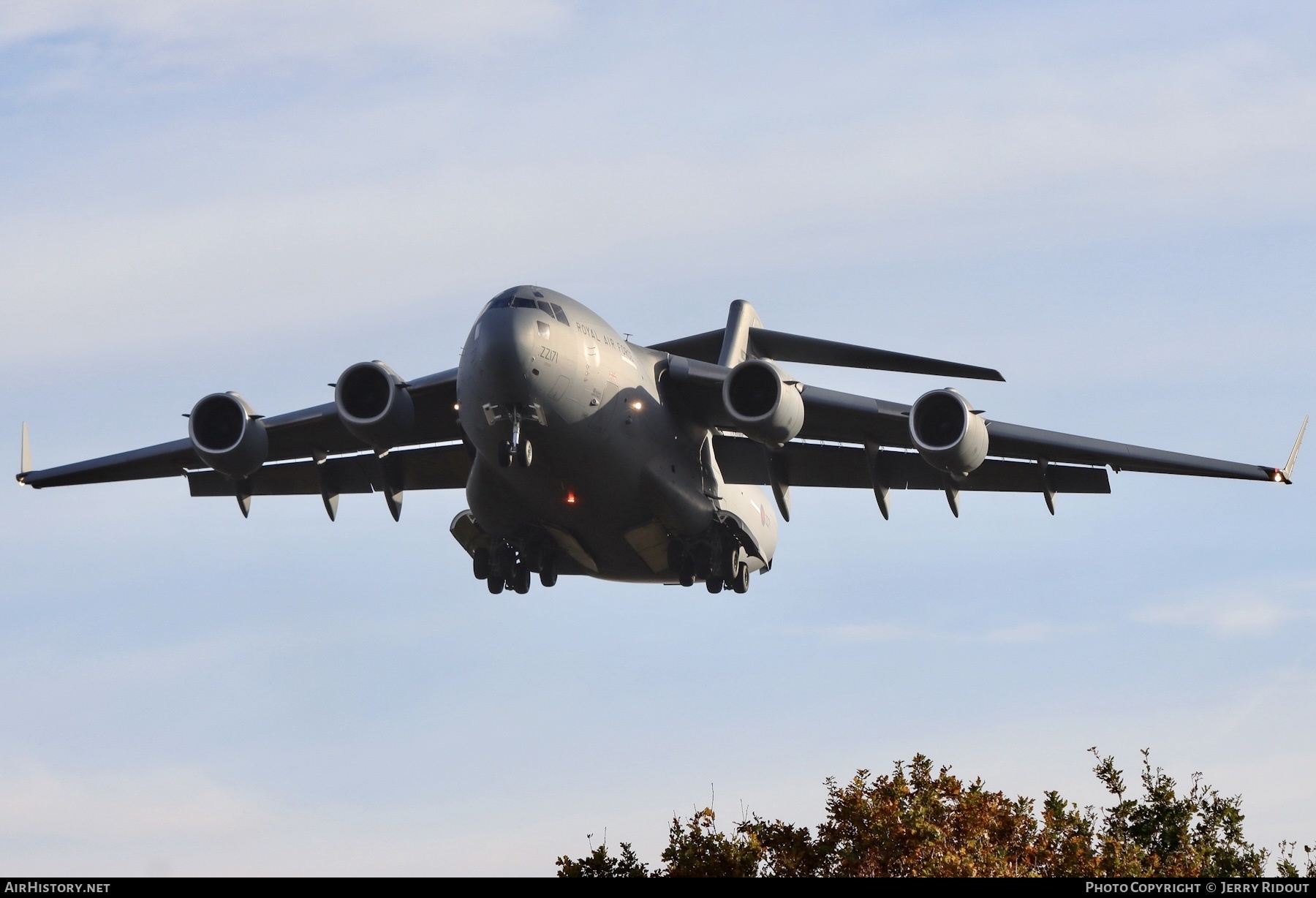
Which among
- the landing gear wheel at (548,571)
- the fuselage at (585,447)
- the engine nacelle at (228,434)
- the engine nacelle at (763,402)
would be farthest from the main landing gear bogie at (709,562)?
the engine nacelle at (228,434)

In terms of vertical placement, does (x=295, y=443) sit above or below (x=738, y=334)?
below

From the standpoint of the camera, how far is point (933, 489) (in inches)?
870

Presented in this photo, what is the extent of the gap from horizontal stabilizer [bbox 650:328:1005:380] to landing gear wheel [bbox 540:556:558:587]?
3718 mm

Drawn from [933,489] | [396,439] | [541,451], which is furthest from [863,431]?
[396,439]

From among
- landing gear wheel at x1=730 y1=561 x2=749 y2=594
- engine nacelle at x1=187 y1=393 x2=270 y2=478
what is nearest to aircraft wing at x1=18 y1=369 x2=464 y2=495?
engine nacelle at x1=187 y1=393 x2=270 y2=478

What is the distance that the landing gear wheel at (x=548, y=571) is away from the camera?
72.0ft

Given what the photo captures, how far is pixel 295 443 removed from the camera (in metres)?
22.4

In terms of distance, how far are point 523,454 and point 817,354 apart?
6.18m

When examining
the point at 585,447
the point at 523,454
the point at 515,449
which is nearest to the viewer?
the point at 515,449

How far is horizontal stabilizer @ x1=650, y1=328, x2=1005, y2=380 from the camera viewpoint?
21516 mm

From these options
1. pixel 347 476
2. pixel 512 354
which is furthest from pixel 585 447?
pixel 347 476

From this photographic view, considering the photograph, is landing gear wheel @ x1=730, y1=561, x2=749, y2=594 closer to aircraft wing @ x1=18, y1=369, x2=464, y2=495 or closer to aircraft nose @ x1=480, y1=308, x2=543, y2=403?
aircraft wing @ x1=18, y1=369, x2=464, y2=495

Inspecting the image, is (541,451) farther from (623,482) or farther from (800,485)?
(800,485)

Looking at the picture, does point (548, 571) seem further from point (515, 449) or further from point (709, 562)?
point (515, 449)
